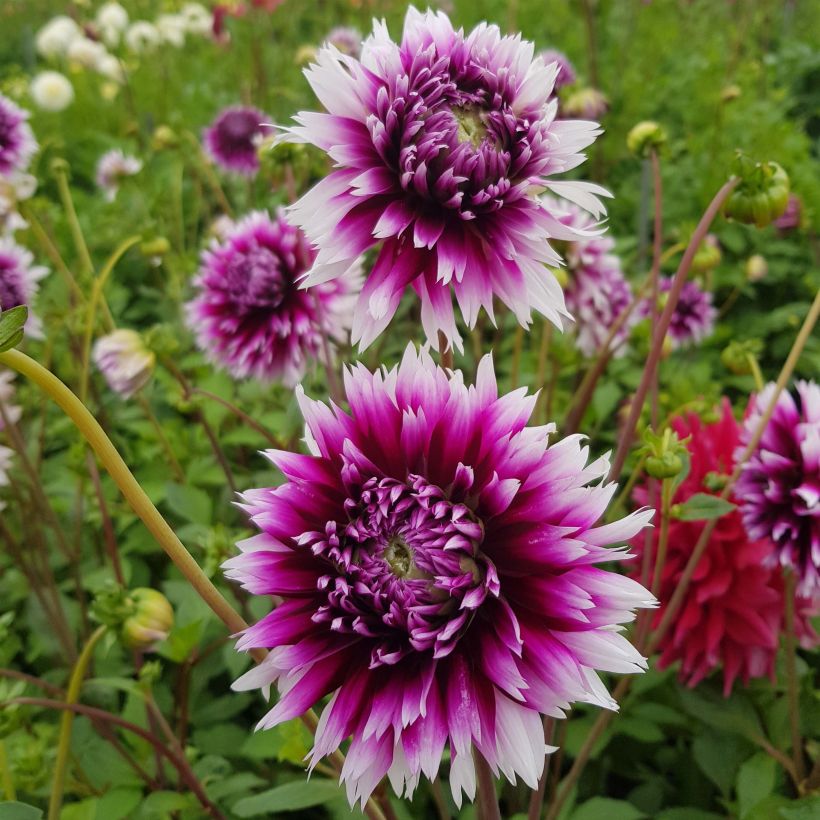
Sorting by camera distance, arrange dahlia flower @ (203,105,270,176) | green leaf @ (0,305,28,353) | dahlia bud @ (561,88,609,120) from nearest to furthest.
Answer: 1. green leaf @ (0,305,28,353)
2. dahlia bud @ (561,88,609,120)
3. dahlia flower @ (203,105,270,176)

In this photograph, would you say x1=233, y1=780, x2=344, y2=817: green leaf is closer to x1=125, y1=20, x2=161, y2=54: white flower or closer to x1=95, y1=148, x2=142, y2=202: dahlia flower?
x1=95, y1=148, x2=142, y2=202: dahlia flower

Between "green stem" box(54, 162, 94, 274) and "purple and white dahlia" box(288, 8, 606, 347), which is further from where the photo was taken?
"green stem" box(54, 162, 94, 274)

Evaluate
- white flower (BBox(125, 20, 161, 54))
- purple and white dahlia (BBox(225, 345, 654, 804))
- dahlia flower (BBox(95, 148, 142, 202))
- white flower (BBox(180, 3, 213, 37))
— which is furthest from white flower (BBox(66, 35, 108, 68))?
purple and white dahlia (BBox(225, 345, 654, 804))

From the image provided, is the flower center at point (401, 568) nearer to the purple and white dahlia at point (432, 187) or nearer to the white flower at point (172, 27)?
the purple and white dahlia at point (432, 187)

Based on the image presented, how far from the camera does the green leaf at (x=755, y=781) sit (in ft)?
3.33

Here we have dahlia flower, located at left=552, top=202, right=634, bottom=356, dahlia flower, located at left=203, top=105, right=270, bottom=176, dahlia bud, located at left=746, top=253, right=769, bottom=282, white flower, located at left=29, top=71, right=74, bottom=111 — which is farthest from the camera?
white flower, located at left=29, top=71, right=74, bottom=111

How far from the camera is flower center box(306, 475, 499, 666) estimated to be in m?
0.61

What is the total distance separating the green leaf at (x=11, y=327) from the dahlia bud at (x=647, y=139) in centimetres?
93

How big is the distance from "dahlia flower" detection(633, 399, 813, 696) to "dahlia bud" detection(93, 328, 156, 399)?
82 cm

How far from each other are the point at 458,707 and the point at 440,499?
0.17m

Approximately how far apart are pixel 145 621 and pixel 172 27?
4070mm

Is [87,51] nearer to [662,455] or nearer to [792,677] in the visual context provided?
[662,455]

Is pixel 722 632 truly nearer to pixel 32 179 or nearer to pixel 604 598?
pixel 604 598

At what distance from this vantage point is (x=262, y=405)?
1.77m
